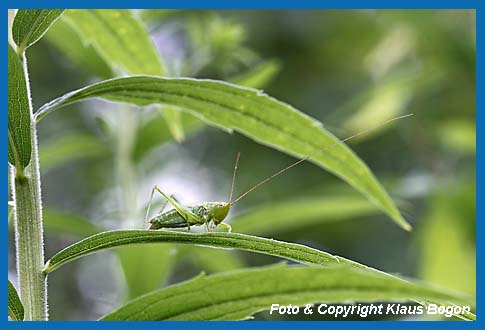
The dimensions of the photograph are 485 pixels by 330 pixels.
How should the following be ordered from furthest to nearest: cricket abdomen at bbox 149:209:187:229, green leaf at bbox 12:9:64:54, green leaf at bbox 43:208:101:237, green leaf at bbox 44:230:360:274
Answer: green leaf at bbox 43:208:101:237, cricket abdomen at bbox 149:209:187:229, green leaf at bbox 12:9:64:54, green leaf at bbox 44:230:360:274

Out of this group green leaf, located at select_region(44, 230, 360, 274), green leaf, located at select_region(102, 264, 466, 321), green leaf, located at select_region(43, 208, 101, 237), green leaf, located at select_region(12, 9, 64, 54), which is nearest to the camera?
green leaf, located at select_region(102, 264, 466, 321)

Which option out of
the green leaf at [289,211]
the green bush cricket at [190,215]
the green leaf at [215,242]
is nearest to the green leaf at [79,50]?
the green leaf at [289,211]

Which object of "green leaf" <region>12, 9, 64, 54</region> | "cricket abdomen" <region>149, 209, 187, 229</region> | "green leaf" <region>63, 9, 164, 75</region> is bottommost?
"cricket abdomen" <region>149, 209, 187, 229</region>

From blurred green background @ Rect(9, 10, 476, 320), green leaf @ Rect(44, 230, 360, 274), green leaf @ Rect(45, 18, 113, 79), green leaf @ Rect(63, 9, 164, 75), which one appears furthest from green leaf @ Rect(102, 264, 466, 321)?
green leaf @ Rect(45, 18, 113, 79)

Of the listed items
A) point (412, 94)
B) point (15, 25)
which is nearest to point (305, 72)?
point (412, 94)

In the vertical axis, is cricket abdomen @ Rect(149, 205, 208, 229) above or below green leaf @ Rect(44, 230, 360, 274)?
above

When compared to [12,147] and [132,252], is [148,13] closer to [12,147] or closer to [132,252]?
[132,252]

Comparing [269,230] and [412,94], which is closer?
[269,230]

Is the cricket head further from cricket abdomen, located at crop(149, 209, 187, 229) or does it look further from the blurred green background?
the blurred green background
